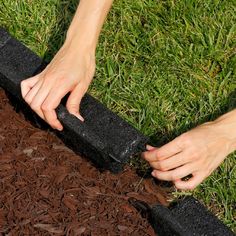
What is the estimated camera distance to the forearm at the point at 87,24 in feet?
9.78

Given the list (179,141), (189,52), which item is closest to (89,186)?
(179,141)

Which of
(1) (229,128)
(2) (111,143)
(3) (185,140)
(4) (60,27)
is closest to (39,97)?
(2) (111,143)

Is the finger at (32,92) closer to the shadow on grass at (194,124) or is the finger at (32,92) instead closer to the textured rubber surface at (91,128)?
the textured rubber surface at (91,128)

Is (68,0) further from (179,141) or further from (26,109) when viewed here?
(179,141)

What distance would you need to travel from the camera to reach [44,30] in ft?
12.7

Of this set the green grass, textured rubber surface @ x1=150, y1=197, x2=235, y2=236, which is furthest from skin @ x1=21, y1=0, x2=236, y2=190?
the green grass

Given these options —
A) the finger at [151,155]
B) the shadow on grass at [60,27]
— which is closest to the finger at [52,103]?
the finger at [151,155]

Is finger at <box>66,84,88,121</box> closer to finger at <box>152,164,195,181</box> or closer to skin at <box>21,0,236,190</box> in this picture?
skin at <box>21,0,236,190</box>

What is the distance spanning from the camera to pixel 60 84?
277cm

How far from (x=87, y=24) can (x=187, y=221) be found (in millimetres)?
1026

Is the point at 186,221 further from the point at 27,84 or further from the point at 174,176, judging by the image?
the point at 27,84

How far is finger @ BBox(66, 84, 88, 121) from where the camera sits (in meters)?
2.87

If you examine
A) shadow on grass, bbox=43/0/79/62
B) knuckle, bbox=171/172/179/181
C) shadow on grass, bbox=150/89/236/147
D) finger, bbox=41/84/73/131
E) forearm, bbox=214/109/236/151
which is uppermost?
finger, bbox=41/84/73/131

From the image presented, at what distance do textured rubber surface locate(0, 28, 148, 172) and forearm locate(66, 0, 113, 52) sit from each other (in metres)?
0.29
